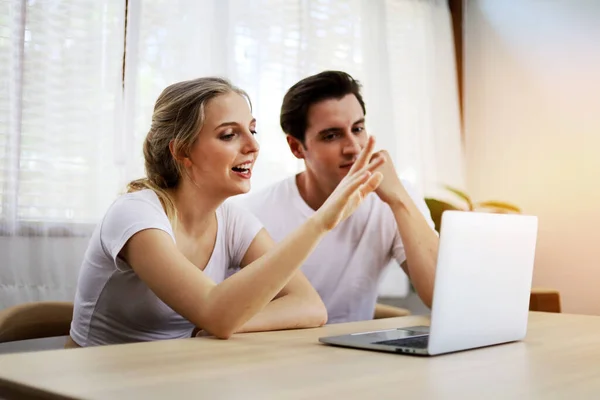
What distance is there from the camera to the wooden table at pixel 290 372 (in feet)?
2.71

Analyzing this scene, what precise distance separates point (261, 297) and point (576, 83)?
111 inches

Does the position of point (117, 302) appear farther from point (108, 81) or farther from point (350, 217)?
point (108, 81)

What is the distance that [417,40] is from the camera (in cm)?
380

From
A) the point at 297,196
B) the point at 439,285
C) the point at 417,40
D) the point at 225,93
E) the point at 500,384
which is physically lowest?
the point at 500,384

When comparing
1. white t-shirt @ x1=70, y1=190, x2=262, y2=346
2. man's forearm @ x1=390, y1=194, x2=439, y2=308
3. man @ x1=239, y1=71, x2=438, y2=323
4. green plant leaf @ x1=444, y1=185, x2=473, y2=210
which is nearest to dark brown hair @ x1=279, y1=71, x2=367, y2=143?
man @ x1=239, y1=71, x2=438, y2=323

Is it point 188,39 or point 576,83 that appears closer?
point 188,39

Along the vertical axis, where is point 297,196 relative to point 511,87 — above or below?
below

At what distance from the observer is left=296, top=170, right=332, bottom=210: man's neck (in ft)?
7.52

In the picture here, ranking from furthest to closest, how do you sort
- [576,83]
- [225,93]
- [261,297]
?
[576,83], [225,93], [261,297]

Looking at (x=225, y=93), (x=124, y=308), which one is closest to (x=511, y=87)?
(x=225, y=93)

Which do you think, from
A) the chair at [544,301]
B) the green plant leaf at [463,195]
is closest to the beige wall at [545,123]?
the green plant leaf at [463,195]

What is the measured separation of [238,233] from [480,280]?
0.78 metres

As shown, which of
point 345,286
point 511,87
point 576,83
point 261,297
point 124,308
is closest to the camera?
point 261,297

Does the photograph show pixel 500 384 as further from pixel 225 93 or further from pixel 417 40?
pixel 417 40
